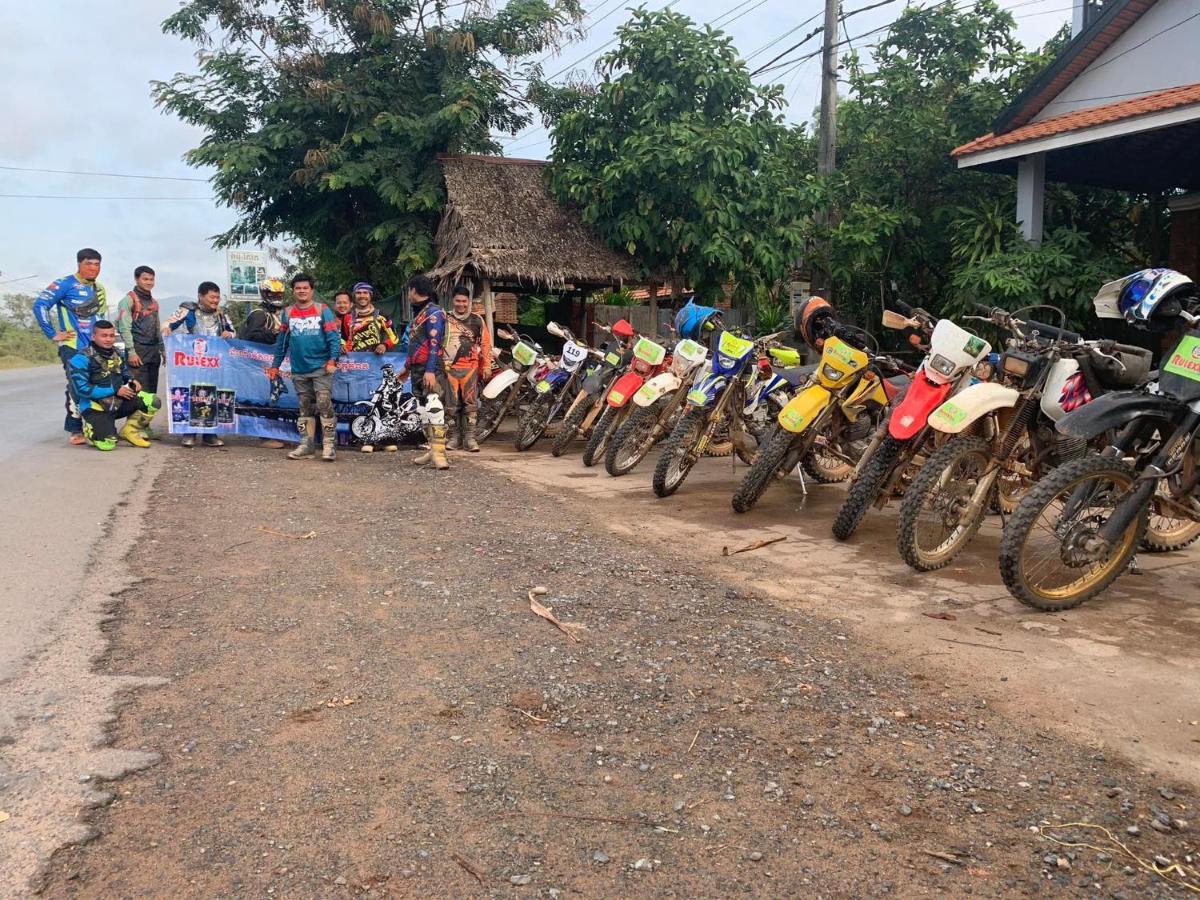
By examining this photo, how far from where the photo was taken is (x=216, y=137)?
1455cm

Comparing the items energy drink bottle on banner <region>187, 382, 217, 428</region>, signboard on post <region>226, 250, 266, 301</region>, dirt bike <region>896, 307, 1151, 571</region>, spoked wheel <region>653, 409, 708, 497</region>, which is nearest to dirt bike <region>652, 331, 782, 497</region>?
spoked wheel <region>653, 409, 708, 497</region>

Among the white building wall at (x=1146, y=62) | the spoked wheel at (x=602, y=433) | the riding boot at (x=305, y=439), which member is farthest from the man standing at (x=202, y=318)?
the white building wall at (x=1146, y=62)

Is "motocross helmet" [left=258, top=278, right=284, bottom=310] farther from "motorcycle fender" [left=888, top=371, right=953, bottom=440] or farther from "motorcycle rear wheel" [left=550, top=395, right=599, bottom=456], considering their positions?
"motorcycle fender" [left=888, top=371, right=953, bottom=440]

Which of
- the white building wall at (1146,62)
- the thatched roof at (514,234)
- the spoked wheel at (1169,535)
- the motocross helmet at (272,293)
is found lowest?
the spoked wheel at (1169,535)

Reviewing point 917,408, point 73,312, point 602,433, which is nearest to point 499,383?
point 602,433

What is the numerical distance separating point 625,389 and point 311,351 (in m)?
3.00

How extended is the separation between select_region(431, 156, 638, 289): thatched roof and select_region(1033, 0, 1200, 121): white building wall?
598cm

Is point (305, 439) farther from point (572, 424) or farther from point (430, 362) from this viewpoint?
point (572, 424)

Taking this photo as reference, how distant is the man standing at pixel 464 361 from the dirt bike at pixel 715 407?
2992mm

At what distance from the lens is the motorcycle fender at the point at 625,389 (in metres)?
8.27

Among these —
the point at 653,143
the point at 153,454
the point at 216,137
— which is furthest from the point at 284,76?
the point at 153,454

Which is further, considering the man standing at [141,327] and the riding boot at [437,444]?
the man standing at [141,327]

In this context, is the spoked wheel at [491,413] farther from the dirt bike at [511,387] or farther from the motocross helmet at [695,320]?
the motocross helmet at [695,320]

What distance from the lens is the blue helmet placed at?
4.43 meters
